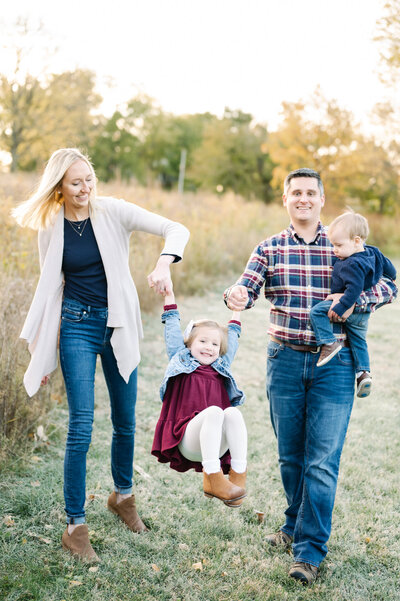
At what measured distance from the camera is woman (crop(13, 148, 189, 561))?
3299 mm

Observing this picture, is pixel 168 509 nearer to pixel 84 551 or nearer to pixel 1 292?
pixel 84 551

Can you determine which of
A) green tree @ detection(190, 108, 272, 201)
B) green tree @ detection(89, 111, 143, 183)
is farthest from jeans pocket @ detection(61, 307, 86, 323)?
green tree @ detection(89, 111, 143, 183)

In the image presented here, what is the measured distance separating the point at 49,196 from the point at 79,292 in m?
0.57

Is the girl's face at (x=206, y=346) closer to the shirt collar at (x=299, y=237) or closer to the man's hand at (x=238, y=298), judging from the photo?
the man's hand at (x=238, y=298)

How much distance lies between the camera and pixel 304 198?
3.29m

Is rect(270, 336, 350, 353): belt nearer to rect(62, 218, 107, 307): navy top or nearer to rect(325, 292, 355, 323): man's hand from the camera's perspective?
rect(325, 292, 355, 323): man's hand

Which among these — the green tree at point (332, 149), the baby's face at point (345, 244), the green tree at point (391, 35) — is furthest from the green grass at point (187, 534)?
the green tree at point (332, 149)

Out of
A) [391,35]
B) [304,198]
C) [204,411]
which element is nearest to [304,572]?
[204,411]

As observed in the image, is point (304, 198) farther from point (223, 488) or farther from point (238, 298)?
point (223, 488)

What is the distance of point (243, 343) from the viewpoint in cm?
952

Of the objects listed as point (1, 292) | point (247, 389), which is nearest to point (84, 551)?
point (1, 292)

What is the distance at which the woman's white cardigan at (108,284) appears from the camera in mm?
3318

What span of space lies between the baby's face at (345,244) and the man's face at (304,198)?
0.66ft

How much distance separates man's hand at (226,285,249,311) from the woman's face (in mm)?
988
